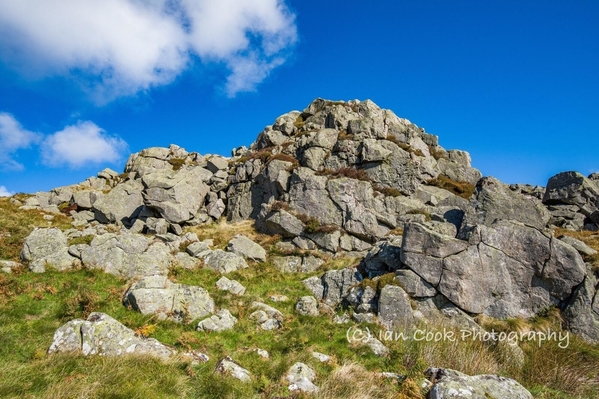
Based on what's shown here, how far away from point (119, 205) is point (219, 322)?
27177 mm

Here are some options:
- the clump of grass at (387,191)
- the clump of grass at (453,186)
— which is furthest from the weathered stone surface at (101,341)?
the clump of grass at (453,186)

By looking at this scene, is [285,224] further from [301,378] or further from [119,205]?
[301,378]

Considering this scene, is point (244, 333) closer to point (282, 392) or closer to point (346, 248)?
point (282, 392)

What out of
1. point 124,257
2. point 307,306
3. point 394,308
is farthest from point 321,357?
point 124,257

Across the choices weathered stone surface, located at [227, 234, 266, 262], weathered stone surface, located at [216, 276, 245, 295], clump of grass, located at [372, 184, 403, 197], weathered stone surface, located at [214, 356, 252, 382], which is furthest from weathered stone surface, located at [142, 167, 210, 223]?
weathered stone surface, located at [214, 356, 252, 382]

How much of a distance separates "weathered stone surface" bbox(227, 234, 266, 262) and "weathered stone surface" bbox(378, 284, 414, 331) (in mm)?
11752

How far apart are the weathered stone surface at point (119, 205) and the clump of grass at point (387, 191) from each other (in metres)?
27.8

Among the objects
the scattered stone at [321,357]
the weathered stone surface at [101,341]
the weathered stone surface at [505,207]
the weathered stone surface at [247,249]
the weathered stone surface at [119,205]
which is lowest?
the scattered stone at [321,357]

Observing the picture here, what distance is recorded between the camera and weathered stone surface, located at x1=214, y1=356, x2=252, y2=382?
1003 cm

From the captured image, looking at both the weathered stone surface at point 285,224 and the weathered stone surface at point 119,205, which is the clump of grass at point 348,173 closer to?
the weathered stone surface at point 285,224

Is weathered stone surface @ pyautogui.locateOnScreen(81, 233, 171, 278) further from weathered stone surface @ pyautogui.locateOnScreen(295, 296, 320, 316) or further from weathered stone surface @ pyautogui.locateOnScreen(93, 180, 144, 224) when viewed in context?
weathered stone surface @ pyautogui.locateOnScreen(93, 180, 144, 224)

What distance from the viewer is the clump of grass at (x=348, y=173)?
3566 centimetres

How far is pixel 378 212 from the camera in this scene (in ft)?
109

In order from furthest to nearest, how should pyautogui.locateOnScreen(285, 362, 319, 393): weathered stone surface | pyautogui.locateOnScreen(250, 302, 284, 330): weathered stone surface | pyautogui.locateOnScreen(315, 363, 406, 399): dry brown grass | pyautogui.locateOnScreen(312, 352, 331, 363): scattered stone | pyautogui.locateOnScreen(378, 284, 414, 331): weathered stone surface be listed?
pyautogui.locateOnScreen(378, 284, 414, 331): weathered stone surface, pyautogui.locateOnScreen(250, 302, 284, 330): weathered stone surface, pyautogui.locateOnScreen(312, 352, 331, 363): scattered stone, pyautogui.locateOnScreen(285, 362, 319, 393): weathered stone surface, pyautogui.locateOnScreen(315, 363, 406, 399): dry brown grass
